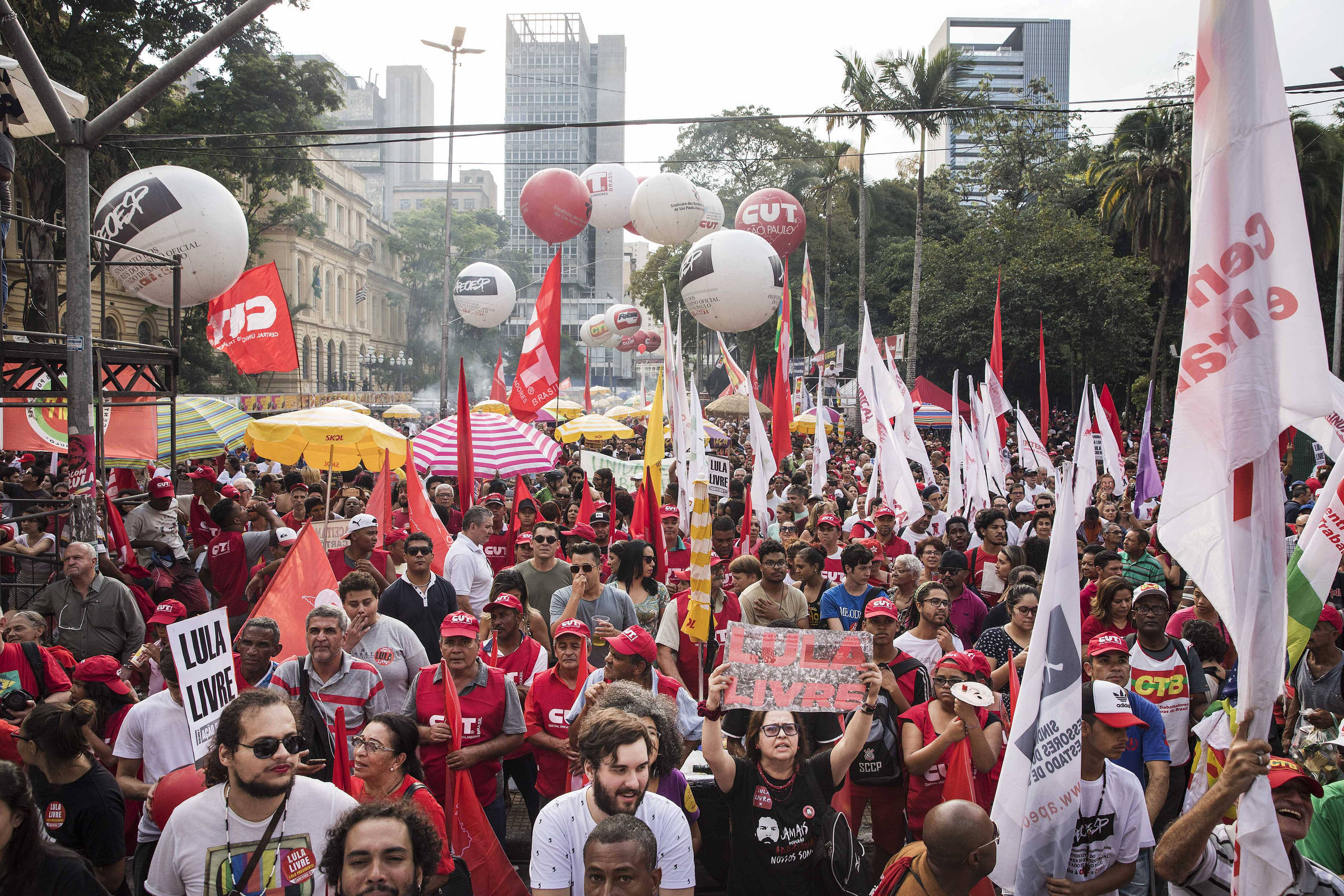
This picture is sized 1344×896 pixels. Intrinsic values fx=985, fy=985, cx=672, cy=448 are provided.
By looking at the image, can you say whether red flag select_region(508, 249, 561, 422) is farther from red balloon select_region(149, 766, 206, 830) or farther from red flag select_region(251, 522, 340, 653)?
red balloon select_region(149, 766, 206, 830)

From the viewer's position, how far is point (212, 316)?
13766 millimetres

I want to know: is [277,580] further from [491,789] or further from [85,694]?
[491,789]

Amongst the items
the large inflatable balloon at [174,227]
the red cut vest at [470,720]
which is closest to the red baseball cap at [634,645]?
the red cut vest at [470,720]

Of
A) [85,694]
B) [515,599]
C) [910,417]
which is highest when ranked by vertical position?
[910,417]

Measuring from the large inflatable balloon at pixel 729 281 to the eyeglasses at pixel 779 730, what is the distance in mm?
11484

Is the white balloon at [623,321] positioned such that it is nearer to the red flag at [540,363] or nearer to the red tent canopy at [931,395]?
the red tent canopy at [931,395]

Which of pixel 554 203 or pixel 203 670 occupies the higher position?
pixel 554 203

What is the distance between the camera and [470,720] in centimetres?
470

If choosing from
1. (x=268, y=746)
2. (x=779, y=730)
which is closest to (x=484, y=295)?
(x=779, y=730)

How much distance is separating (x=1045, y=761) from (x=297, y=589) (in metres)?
4.09

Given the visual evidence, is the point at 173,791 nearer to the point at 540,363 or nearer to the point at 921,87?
the point at 540,363

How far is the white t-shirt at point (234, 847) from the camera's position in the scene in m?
3.03

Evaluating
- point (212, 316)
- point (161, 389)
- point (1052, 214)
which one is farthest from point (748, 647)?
point (1052, 214)

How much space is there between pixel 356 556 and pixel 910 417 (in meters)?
6.98
